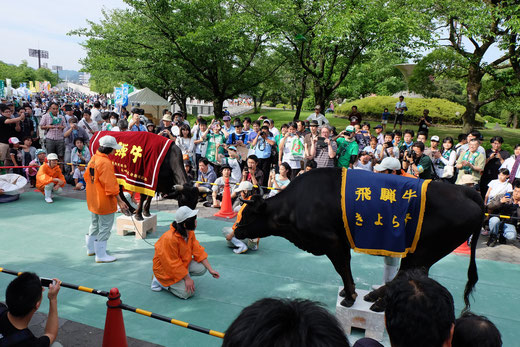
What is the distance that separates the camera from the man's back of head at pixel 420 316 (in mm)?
1825

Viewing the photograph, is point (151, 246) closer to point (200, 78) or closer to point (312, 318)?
point (312, 318)

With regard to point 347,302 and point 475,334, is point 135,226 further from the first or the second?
point 475,334

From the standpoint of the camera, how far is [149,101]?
20.0 meters

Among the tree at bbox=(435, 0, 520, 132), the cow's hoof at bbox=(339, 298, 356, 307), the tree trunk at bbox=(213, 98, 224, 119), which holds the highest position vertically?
the tree at bbox=(435, 0, 520, 132)

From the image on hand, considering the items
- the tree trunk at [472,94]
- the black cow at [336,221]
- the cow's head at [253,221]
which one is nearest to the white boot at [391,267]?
the black cow at [336,221]

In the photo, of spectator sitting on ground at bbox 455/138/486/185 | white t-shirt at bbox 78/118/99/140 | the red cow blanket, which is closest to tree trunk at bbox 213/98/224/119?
white t-shirt at bbox 78/118/99/140

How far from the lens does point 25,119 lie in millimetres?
11195

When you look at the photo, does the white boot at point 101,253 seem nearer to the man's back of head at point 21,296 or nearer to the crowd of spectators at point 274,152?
the man's back of head at point 21,296

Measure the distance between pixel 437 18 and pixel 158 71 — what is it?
493 inches

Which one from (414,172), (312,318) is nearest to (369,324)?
(312,318)

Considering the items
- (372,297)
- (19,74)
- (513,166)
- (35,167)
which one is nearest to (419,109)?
(513,166)

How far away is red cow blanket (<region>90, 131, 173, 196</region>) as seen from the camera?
659 cm

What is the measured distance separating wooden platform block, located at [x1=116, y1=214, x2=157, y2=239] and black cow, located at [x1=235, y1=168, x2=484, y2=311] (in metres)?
2.55

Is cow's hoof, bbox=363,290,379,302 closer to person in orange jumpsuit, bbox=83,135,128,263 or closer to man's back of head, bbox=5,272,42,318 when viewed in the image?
man's back of head, bbox=5,272,42,318
